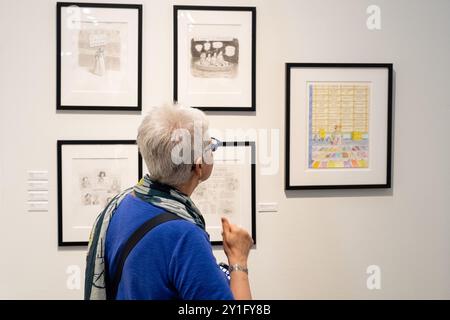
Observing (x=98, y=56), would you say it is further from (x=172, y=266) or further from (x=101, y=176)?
(x=172, y=266)

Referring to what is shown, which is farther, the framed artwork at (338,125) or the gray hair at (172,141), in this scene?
the framed artwork at (338,125)

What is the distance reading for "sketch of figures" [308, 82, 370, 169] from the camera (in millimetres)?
1920

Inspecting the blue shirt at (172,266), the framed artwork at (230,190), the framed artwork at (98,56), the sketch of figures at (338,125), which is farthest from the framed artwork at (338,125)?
the blue shirt at (172,266)

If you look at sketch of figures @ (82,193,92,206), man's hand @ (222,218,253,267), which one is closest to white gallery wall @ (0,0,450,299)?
sketch of figures @ (82,193,92,206)

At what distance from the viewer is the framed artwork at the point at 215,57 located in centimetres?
184

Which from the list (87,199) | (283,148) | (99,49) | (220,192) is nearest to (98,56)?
(99,49)

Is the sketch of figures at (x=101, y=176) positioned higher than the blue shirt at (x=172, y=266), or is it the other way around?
the sketch of figures at (x=101, y=176)

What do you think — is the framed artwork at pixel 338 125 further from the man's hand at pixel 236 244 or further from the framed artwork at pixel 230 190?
the man's hand at pixel 236 244

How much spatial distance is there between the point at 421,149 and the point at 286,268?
3.01 ft

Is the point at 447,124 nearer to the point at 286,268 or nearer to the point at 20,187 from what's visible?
the point at 286,268

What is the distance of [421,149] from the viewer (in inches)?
78.5

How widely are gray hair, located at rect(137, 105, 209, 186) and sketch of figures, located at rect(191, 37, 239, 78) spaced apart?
0.86 metres

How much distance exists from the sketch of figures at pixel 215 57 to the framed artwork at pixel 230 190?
345 millimetres

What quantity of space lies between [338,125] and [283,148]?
0.30 meters
